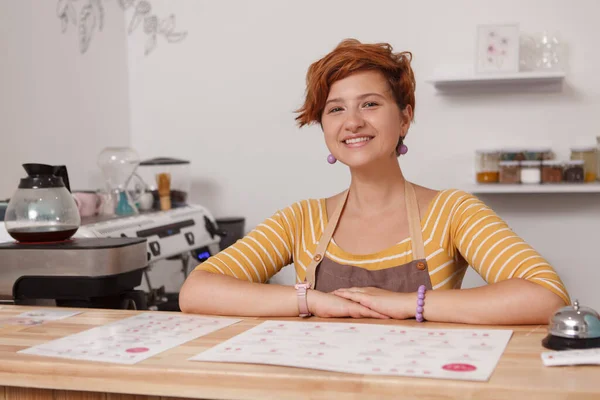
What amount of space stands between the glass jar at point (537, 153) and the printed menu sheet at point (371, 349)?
2.22m

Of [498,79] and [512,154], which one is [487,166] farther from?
[498,79]

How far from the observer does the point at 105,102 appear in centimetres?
372

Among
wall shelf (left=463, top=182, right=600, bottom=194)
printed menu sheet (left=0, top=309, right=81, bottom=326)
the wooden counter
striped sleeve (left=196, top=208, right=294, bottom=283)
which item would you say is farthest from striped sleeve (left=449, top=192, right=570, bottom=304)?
wall shelf (left=463, top=182, right=600, bottom=194)

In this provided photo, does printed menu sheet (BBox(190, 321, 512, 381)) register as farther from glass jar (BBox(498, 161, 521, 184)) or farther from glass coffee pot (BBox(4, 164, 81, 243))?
glass jar (BBox(498, 161, 521, 184))

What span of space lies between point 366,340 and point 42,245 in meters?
1.14

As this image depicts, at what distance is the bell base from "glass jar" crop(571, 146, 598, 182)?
2364 millimetres

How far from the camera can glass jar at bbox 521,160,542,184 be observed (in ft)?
11.1

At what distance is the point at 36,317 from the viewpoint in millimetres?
1639

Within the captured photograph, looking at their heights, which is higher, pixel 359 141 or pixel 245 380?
pixel 359 141

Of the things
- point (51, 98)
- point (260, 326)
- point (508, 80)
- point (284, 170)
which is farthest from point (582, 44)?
point (260, 326)

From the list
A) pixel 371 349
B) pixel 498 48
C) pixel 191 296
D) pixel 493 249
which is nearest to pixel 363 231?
pixel 493 249

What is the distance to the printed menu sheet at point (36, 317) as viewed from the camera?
5.20 feet

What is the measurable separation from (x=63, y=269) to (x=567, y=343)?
4.48 ft

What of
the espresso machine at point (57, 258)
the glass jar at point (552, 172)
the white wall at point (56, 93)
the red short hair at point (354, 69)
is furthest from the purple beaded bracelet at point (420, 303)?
the glass jar at point (552, 172)
